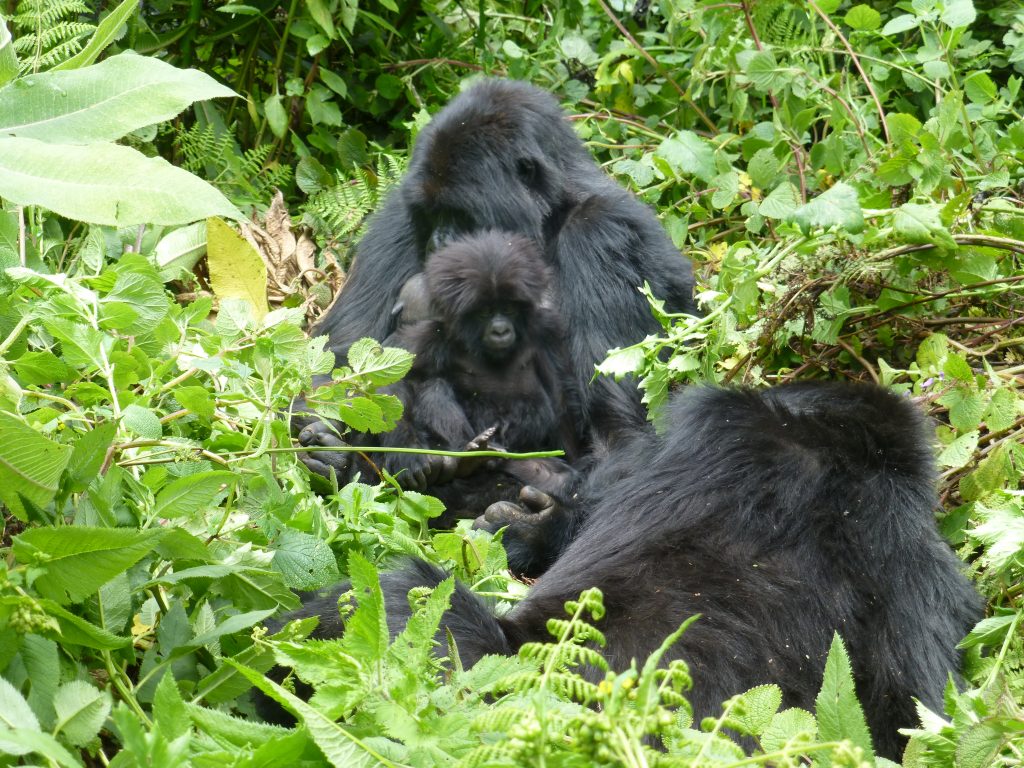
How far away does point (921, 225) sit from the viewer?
125 inches

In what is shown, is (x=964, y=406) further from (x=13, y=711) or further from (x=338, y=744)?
(x=13, y=711)

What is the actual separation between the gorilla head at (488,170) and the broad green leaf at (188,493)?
2379 millimetres

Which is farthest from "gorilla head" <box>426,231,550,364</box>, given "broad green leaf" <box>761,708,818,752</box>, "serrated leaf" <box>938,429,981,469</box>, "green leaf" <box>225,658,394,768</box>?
"green leaf" <box>225,658,394,768</box>

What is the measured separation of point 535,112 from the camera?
4.57 m

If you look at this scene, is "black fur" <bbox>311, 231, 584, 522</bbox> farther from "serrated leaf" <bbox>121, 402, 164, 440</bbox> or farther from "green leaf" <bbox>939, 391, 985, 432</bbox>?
"serrated leaf" <bbox>121, 402, 164, 440</bbox>

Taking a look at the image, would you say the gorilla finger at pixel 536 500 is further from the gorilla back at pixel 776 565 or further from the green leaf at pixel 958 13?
the green leaf at pixel 958 13

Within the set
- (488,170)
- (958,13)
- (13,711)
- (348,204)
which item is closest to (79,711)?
(13,711)

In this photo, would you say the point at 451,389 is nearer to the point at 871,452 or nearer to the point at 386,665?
the point at 871,452

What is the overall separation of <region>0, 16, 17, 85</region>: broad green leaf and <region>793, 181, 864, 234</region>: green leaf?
196 cm

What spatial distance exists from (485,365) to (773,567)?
6.51ft

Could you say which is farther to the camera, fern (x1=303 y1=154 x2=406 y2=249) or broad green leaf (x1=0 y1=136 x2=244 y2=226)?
fern (x1=303 y1=154 x2=406 y2=249)

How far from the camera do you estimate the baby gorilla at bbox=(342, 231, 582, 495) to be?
4.06 m

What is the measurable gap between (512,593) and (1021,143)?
2.33 metres

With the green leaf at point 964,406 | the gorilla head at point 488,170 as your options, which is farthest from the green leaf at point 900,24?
the green leaf at point 964,406
